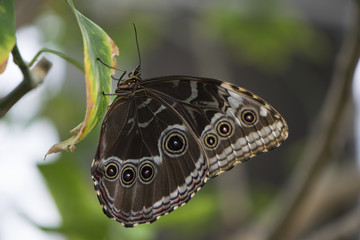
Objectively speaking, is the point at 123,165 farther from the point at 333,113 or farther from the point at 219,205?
the point at 219,205

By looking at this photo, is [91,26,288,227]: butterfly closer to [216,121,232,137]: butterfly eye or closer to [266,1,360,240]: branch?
[216,121,232,137]: butterfly eye

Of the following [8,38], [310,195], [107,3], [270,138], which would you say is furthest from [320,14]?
[8,38]

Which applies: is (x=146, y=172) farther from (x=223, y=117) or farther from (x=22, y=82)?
(x=22, y=82)

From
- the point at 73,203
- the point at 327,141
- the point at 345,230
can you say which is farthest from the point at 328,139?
the point at 73,203

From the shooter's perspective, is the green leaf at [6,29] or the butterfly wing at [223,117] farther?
the butterfly wing at [223,117]

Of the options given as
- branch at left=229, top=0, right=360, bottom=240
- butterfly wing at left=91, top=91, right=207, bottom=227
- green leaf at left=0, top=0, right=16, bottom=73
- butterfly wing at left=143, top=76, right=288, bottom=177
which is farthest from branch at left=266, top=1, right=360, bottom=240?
green leaf at left=0, top=0, right=16, bottom=73

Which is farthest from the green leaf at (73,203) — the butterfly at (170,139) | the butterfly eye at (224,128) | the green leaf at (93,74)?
the green leaf at (93,74)

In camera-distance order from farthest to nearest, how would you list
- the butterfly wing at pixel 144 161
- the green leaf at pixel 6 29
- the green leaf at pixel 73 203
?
the green leaf at pixel 73 203 → the butterfly wing at pixel 144 161 → the green leaf at pixel 6 29

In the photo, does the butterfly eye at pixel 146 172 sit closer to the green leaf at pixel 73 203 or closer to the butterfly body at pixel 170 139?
the butterfly body at pixel 170 139
